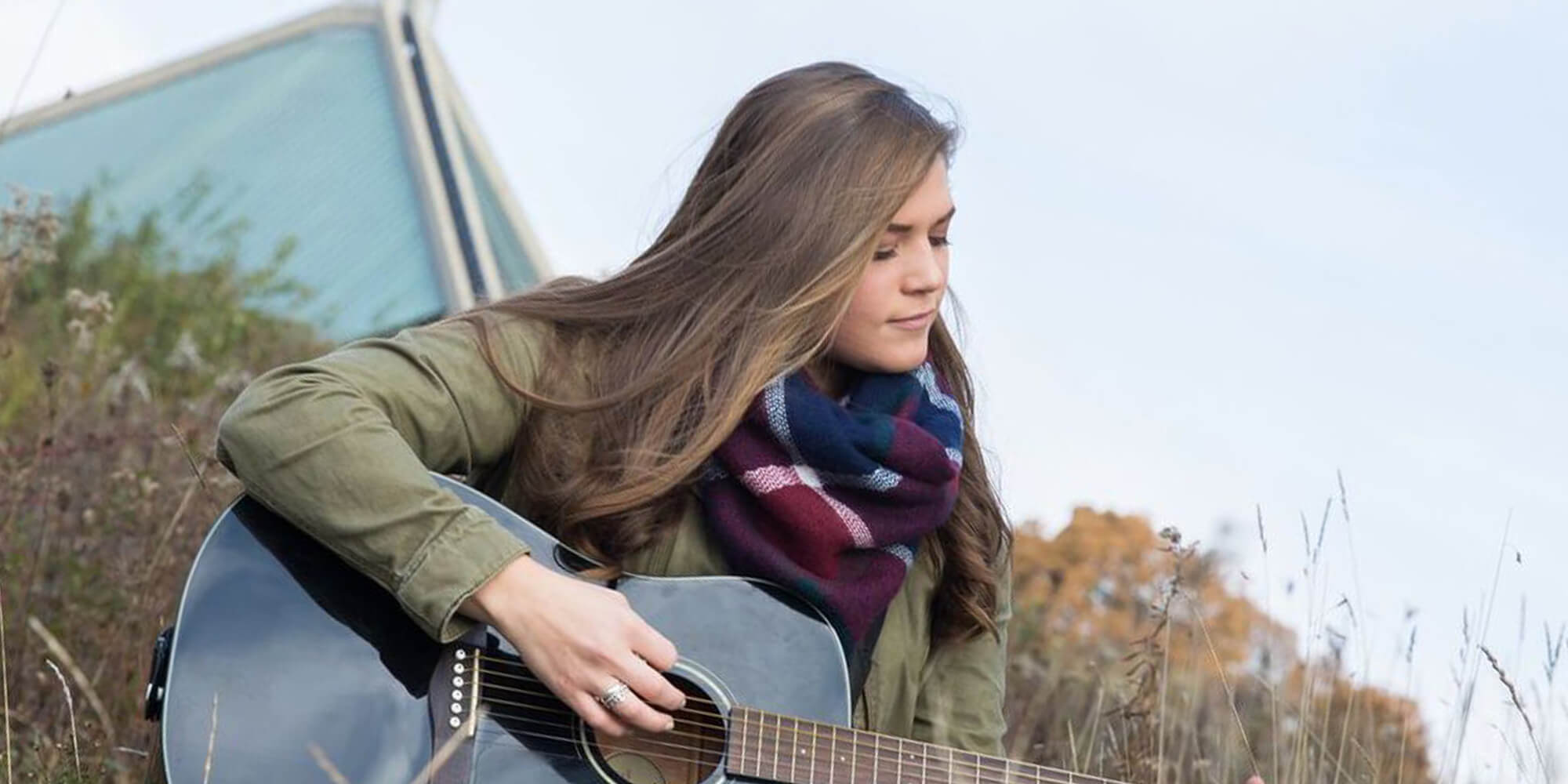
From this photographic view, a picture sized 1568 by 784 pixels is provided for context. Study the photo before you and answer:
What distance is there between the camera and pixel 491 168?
32.6ft

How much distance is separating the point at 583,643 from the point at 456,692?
0.55 feet

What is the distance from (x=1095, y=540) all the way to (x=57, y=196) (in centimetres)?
415

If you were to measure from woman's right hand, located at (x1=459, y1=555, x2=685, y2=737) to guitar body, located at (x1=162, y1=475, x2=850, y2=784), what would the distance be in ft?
0.21

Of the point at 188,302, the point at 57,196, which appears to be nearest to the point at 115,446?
the point at 188,302

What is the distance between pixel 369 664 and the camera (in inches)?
98.9

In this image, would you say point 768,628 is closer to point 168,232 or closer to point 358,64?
point 168,232

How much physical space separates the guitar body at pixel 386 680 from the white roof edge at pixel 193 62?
581 centimetres

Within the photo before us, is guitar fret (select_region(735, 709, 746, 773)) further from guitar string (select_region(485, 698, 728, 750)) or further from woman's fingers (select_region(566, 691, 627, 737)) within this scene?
woman's fingers (select_region(566, 691, 627, 737))

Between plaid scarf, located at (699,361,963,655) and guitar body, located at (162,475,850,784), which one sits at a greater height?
plaid scarf, located at (699,361,963,655)

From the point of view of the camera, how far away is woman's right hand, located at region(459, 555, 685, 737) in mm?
2529

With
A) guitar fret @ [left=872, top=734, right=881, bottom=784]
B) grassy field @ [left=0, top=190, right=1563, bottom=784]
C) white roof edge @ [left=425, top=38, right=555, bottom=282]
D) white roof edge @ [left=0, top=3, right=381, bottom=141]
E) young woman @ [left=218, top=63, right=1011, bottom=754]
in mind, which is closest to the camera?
young woman @ [left=218, top=63, right=1011, bottom=754]

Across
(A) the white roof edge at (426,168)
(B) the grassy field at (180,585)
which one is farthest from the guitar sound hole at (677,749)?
(A) the white roof edge at (426,168)

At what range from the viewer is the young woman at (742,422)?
8.61ft

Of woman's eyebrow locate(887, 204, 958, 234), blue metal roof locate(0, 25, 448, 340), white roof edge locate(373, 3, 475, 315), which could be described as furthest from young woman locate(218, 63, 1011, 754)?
blue metal roof locate(0, 25, 448, 340)
